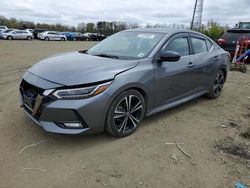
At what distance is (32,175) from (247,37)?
9951 mm

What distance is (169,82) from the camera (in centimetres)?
373

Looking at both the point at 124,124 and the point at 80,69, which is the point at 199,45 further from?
the point at 80,69

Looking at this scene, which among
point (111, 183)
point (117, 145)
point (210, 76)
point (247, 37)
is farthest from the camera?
point (247, 37)

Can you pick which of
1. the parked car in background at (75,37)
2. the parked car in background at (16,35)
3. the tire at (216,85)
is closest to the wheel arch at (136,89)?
the tire at (216,85)

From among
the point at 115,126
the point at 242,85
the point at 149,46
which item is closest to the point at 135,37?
the point at 149,46

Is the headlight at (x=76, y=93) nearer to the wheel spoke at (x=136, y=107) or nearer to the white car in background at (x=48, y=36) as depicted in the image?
the wheel spoke at (x=136, y=107)

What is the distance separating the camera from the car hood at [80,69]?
111 inches

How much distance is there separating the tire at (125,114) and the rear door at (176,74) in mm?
387

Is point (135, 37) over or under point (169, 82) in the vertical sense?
over

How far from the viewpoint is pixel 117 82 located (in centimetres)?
298

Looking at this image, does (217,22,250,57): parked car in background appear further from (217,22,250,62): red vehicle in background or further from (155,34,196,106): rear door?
(155,34,196,106): rear door

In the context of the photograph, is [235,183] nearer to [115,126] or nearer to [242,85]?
[115,126]

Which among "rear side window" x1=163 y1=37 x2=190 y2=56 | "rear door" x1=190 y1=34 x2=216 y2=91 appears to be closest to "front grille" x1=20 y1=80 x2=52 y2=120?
"rear side window" x1=163 y1=37 x2=190 y2=56

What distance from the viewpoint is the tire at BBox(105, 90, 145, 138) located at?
3072mm
